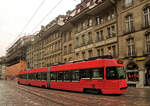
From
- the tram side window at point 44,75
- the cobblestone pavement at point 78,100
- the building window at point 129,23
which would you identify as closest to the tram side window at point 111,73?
the cobblestone pavement at point 78,100

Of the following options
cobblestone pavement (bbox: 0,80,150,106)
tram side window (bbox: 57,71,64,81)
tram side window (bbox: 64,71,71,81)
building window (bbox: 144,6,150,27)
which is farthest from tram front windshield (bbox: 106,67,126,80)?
building window (bbox: 144,6,150,27)

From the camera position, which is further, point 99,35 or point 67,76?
point 99,35

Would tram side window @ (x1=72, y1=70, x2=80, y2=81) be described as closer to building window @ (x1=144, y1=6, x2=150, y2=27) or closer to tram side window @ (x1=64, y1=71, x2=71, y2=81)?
tram side window @ (x1=64, y1=71, x2=71, y2=81)

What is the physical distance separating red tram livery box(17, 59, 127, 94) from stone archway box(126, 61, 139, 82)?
383 inches

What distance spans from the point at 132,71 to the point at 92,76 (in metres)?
10.8

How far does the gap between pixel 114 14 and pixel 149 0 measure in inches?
235

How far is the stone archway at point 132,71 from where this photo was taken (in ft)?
71.3

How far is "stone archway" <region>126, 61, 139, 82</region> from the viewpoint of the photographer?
21.7 meters

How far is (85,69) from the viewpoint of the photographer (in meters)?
14.2

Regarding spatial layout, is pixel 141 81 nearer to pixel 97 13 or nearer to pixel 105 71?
pixel 105 71

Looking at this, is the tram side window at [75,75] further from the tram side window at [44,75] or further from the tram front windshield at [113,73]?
the tram side window at [44,75]

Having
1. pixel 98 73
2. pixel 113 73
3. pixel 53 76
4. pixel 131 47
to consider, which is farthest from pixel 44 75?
pixel 131 47

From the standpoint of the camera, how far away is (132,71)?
2223 cm

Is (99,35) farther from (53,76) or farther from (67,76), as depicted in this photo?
(67,76)
